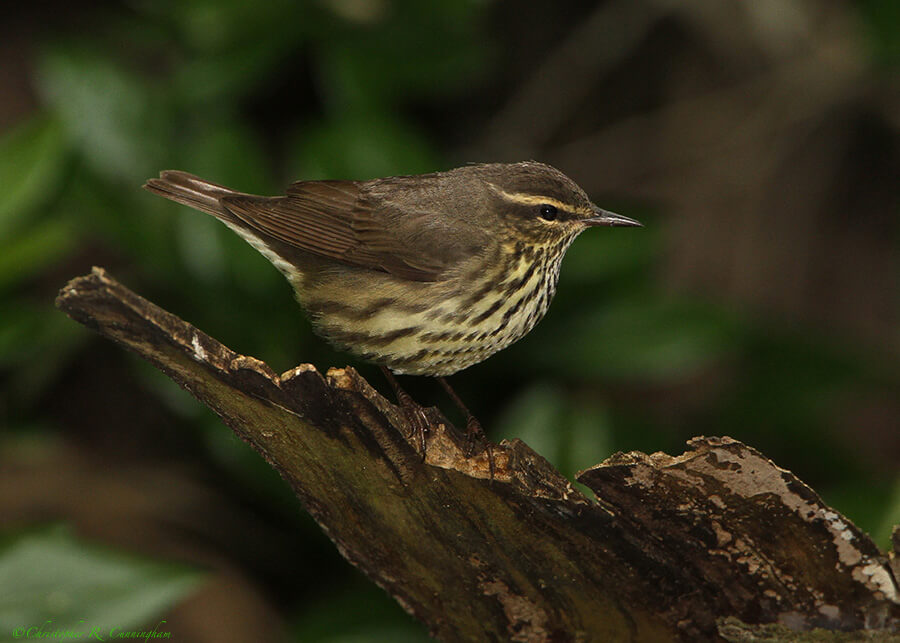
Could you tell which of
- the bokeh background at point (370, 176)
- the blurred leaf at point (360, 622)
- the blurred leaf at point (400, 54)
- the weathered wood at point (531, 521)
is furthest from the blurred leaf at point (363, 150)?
the weathered wood at point (531, 521)

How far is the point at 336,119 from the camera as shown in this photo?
4.83 meters

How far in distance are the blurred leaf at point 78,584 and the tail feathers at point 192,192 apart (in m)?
1.16

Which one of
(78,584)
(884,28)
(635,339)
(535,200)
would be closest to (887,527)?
(535,200)

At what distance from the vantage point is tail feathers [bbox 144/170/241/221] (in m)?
3.64

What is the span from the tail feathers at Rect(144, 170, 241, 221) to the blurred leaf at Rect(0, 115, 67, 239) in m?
0.65

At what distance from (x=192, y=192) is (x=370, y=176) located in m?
1.06

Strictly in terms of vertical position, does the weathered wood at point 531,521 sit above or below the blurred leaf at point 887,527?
above

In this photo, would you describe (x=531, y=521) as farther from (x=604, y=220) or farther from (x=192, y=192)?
(x=192, y=192)

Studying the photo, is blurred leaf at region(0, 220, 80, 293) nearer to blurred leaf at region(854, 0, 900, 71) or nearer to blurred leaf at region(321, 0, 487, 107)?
blurred leaf at region(321, 0, 487, 107)

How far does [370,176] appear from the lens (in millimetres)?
4582

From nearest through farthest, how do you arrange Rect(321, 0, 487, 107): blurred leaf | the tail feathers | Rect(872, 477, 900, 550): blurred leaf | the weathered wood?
the weathered wood
Rect(872, 477, 900, 550): blurred leaf
the tail feathers
Rect(321, 0, 487, 107): blurred leaf

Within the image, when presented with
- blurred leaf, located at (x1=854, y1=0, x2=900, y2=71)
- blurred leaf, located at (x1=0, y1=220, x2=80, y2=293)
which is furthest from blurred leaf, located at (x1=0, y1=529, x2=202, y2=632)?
blurred leaf, located at (x1=854, y1=0, x2=900, y2=71)

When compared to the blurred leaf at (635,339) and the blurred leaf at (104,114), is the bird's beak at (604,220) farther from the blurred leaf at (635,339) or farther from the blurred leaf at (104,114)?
the blurred leaf at (104,114)

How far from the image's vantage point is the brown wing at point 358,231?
11.8 feet
